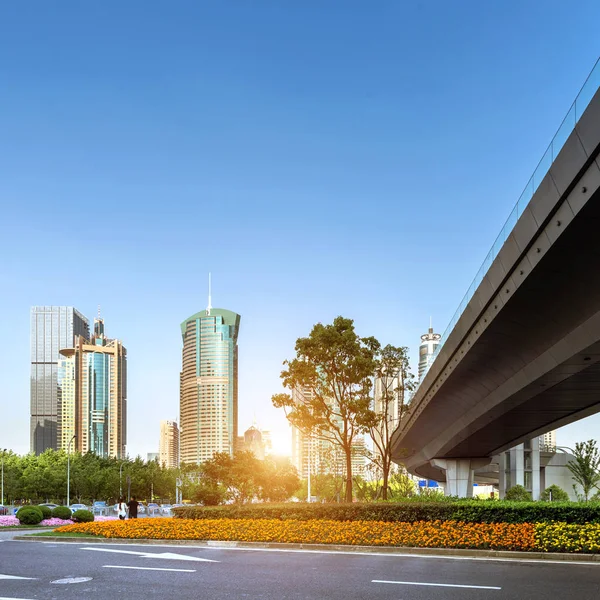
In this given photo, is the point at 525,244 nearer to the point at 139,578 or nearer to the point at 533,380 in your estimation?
the point at 533,380

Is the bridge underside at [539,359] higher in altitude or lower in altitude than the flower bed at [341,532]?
higher

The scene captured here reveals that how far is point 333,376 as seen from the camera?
33.0 meters

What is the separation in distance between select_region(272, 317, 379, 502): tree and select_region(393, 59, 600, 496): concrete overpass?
3822mm

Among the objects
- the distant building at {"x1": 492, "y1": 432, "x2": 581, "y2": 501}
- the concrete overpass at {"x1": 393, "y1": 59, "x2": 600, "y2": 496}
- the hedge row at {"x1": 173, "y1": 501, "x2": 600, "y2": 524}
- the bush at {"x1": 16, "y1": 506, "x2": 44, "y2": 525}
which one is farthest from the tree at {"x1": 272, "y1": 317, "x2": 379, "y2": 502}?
the distant building at {"x1": 492, "y1": 432, "x2": 581, "y2": 501}

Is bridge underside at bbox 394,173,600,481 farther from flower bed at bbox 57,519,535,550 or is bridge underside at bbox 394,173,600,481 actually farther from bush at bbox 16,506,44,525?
bush at bbox 16,506,44,525

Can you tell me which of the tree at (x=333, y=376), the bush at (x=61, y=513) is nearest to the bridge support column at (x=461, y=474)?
the tree at (x=333, y=376)

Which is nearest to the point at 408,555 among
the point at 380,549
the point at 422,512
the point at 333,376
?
the point at 380,549

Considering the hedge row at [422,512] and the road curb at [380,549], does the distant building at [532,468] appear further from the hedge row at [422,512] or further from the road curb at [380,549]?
the road curb at [380,549]

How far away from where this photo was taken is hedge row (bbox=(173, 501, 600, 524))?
56.2ft

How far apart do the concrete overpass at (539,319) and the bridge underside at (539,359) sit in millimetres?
37

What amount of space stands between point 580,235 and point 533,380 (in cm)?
1087

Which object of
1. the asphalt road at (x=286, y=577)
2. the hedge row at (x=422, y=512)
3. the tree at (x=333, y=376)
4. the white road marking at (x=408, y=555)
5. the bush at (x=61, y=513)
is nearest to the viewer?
the asphalt road at (x=286, y=577)

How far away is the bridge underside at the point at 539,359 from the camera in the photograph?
1805 centimetres

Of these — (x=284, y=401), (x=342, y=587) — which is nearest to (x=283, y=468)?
(x=284, y=401)
